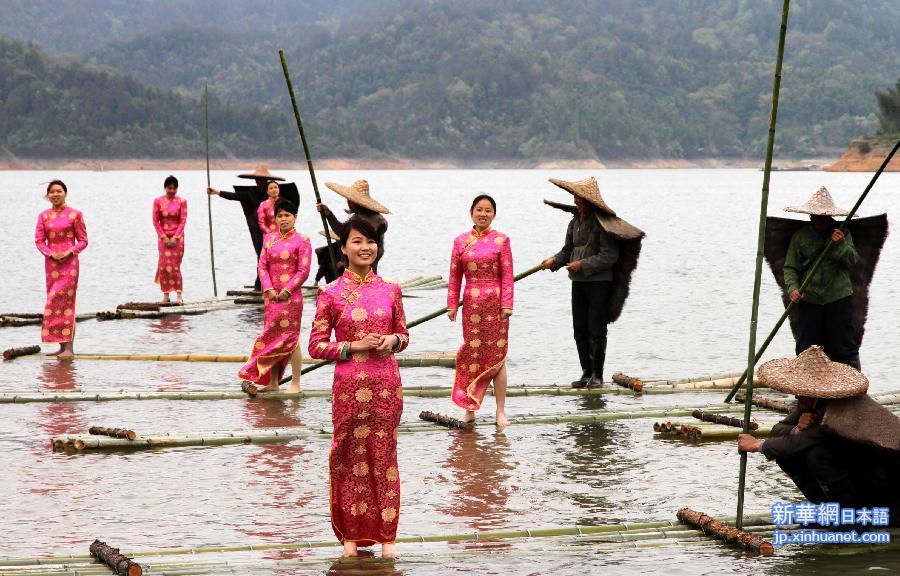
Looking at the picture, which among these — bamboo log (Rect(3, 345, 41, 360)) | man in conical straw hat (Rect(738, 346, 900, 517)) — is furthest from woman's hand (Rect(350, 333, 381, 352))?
bamboo log (Rect(3, 345, 41, 360))

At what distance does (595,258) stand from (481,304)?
1794 mm

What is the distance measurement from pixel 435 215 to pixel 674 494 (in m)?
67.4

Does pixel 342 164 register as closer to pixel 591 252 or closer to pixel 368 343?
Answer: pixel 591 252

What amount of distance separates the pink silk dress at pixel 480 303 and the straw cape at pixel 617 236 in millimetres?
1535

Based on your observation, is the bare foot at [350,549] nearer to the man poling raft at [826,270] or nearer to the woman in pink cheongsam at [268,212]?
the man poling raft at [826,270]

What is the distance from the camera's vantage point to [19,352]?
14602 millimetres

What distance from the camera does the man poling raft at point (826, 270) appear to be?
10.4 meters

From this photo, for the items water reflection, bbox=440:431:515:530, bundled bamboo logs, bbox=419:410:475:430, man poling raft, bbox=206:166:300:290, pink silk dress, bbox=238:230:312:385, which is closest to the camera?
water reflection, bbox=440:431:515:530

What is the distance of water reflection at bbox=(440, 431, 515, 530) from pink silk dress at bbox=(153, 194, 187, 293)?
34.6 feet

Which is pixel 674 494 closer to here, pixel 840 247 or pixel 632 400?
pixel 840 247

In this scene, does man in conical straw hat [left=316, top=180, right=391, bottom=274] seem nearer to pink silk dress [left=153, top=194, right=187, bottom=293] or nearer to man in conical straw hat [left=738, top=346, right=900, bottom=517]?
man in conical straw hat [left=738, top=346, right=900, bottom=517]

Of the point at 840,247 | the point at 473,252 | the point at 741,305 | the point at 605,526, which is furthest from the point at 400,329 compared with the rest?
the point at 741,305

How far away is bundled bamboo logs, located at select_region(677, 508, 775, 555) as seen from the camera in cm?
714

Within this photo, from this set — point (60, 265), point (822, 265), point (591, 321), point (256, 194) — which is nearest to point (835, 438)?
point (822, 265)
